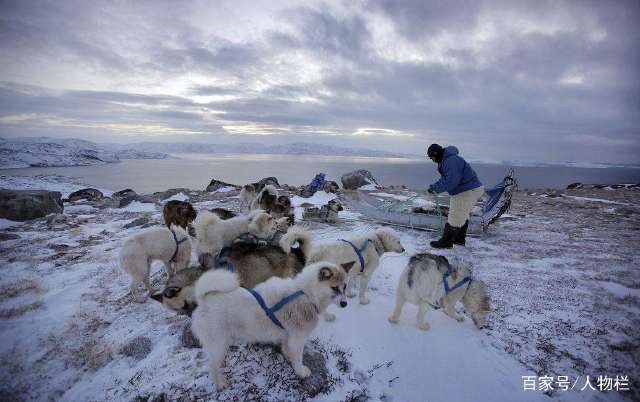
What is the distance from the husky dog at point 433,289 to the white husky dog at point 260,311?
5.03 ft

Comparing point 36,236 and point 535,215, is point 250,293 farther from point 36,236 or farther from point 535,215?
point 535,215

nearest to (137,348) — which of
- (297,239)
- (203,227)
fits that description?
(203,227)

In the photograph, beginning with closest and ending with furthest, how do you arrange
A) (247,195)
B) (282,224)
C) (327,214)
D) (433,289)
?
(433,289) < (282,224) < (247,195) < (327,214)

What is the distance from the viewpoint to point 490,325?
14.5ft

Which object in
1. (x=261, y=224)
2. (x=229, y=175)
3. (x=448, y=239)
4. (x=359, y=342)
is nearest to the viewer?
(x=359, y=342)

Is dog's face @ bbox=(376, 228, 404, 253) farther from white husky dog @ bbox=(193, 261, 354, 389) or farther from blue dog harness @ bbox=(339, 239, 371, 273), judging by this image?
white husky dog @ bbox=(193, 261, 354, 389)

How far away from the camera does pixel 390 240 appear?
17.1 ft

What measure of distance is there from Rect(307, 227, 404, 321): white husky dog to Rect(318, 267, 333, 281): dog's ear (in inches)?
60.3

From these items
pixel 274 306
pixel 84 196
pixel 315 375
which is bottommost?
pixel 84 196

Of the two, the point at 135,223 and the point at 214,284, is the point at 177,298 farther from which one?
the point at 135,223

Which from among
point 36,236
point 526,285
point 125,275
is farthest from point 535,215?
point 36,236

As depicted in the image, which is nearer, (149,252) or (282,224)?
(149,252)

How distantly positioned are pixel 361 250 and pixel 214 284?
9.40ft

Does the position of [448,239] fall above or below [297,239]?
below
